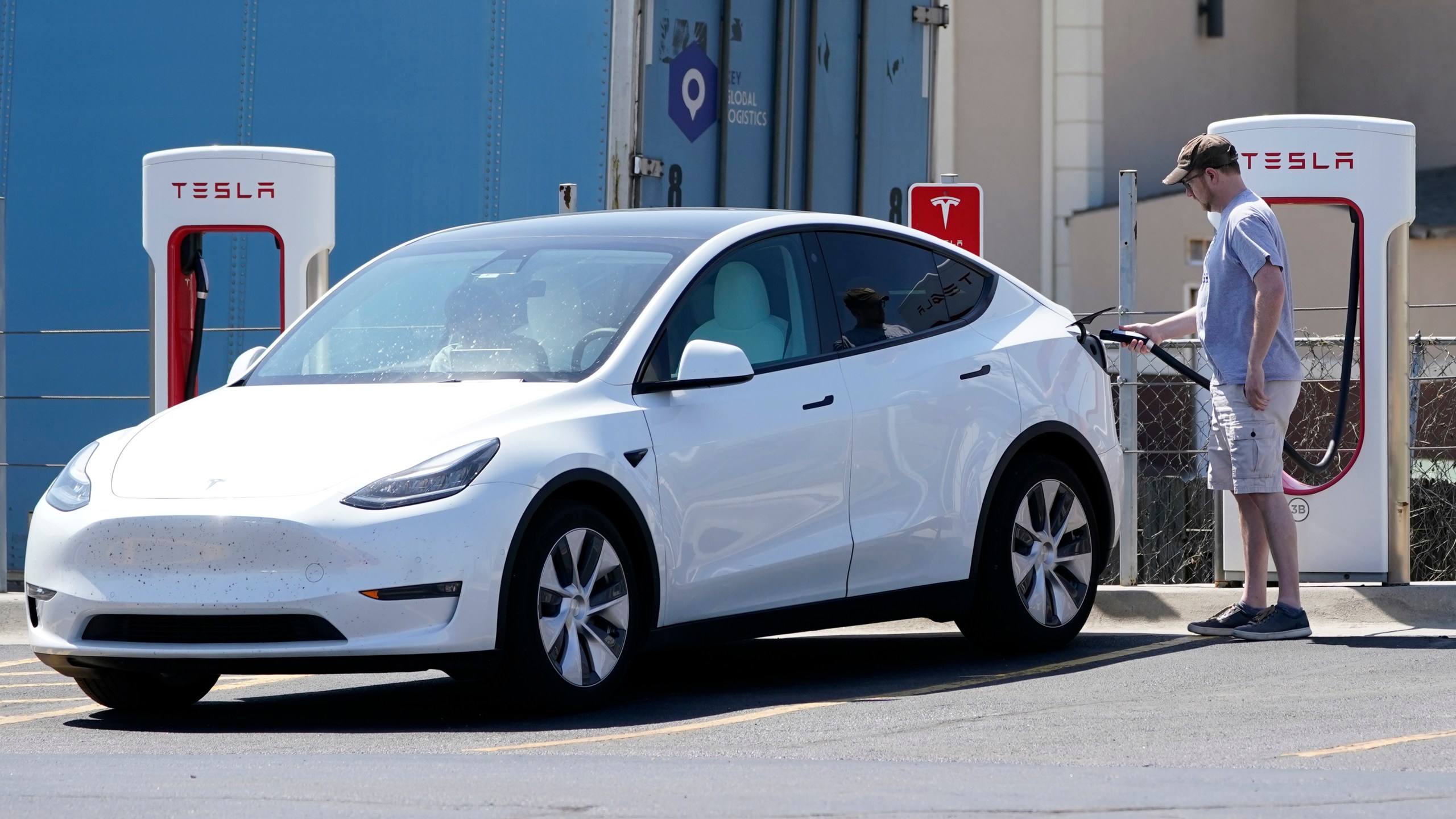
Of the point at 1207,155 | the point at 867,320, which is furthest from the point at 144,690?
the point at 1207,155

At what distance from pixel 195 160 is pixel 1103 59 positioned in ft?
53.4

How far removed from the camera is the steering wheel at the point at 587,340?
6.32 metres

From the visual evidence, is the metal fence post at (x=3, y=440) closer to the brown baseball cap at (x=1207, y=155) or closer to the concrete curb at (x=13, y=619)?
the concrete curb at (x=13, y=619)

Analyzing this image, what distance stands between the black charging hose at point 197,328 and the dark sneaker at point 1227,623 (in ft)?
15.1

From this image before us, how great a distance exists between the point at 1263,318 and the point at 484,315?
113 inches

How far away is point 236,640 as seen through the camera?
18.9 ft

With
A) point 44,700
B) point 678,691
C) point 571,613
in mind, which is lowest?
point 44,700

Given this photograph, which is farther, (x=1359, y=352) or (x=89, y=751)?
(x=1359, y=352)

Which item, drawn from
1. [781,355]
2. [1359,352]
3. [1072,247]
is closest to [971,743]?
[781,355]

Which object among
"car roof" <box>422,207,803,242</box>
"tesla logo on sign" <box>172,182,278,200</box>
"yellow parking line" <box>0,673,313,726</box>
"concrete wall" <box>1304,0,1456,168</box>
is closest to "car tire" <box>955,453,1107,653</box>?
"car roof" <box>422,207,803,242</box>

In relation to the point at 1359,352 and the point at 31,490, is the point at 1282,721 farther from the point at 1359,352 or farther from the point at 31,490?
the point at 31,490

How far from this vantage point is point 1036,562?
754cm

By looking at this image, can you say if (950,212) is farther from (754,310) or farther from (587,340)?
(587,340)

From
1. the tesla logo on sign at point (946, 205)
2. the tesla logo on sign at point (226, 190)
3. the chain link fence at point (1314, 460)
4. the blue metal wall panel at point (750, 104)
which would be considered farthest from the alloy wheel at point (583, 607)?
the blue metal wall panel at point (750, 104)
